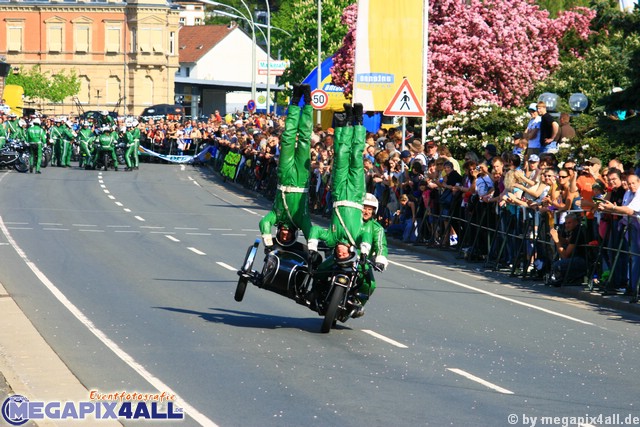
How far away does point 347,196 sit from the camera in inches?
587

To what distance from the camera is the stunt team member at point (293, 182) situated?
50.7 feet

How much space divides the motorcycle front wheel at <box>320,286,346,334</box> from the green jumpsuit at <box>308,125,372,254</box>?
1.69 ft

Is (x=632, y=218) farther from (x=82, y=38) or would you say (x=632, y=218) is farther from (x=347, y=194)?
(x=82, y=38)

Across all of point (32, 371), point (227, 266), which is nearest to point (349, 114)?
point (32, 371)

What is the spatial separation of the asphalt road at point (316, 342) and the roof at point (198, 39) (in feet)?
392

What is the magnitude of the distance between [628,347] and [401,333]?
7.77 feet

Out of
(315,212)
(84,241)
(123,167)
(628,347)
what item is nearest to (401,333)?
(628,347)

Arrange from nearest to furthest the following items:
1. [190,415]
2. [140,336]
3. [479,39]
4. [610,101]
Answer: [190,415] < [140,336] < [610,101] < [479,39]

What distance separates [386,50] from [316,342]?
716 inches

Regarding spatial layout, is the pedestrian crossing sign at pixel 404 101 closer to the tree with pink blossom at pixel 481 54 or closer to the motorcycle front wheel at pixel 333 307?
the tree with pink blossom at pixel 481 54

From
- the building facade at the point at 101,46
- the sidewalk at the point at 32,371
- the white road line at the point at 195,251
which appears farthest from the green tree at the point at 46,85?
the sidewalk at the point at 32,371

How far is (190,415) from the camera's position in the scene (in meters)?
10.3

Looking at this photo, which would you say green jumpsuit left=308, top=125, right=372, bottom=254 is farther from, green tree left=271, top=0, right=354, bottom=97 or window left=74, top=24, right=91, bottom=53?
window left=74, top=24, right=91, bottom=53

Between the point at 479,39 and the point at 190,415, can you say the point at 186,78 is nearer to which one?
the point at 479,39
